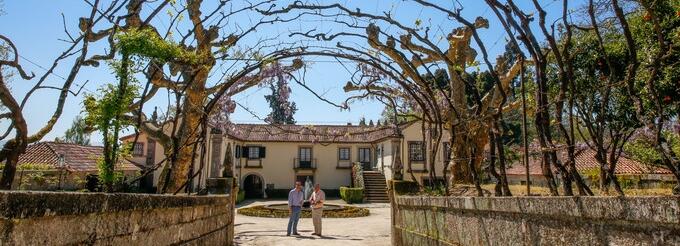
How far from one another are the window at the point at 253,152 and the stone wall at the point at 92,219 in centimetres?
3292

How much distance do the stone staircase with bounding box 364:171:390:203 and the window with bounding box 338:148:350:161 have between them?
448cm

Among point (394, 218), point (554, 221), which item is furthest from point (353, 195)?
point (554, 221)

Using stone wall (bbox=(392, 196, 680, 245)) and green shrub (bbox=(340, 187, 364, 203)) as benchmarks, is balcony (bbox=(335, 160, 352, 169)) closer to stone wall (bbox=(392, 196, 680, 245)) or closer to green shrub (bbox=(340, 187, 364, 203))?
green shrub (bbox=(340, 187, 364, 203))

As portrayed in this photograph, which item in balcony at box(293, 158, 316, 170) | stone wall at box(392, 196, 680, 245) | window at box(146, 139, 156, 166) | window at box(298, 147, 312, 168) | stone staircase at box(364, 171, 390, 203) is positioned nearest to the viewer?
stone wall at box(392, 196, 680, 245)

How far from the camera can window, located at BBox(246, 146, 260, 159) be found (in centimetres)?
3794

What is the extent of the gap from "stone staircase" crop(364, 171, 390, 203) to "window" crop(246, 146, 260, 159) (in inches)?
372

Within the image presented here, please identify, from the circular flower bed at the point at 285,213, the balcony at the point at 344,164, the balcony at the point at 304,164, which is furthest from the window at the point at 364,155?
the circular flower bed at the point at 285,213

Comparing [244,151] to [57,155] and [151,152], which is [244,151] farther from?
[57,155]

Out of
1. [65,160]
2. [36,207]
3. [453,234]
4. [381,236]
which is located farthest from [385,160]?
[36,207]

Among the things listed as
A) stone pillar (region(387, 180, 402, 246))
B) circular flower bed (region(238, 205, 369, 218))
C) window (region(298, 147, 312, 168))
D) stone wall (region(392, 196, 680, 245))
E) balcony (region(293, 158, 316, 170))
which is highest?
window (region(298, 147, 312, 168))

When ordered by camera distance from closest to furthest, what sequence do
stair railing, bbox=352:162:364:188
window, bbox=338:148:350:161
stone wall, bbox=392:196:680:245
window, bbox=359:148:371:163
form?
stone wall, bbox=392:196:680:245, stair railing, bbox=352:162:364:188, window, bbox=338:148:350:161, window, bbox=359:148:371:163

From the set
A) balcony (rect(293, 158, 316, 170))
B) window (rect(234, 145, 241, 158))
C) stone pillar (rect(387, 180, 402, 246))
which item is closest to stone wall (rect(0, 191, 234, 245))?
stone pillar (rect(387, 180, 402, 246))

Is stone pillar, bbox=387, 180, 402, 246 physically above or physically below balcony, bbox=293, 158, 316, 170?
below

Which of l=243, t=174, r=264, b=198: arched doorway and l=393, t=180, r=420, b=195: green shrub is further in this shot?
l=243, t=174, r=264, b=198: arched doorway
